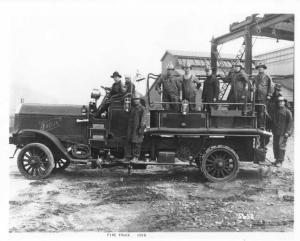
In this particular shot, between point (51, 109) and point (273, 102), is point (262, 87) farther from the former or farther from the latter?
point (51, 109)

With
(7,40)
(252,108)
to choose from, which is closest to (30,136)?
(7,40)

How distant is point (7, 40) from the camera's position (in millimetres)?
6402

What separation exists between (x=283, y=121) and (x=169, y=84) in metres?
2.90

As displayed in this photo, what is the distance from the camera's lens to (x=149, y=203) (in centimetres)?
627

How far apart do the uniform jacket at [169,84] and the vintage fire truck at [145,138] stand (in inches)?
10.6

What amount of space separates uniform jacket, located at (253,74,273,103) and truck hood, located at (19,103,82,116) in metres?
4.24

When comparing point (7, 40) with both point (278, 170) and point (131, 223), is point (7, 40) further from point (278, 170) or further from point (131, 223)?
point (278, 170)

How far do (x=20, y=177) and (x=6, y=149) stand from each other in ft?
5.42

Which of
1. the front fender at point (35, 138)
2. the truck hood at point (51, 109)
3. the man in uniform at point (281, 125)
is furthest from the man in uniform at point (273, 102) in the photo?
the front fender at point (35, 138)

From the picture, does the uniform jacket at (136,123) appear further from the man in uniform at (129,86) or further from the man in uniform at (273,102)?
the man in uniform at (273,102)

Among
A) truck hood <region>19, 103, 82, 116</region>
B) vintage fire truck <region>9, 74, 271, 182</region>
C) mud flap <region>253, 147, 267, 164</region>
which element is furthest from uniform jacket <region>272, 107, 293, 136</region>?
truck hood <region>19, 103, 82, 116</region>

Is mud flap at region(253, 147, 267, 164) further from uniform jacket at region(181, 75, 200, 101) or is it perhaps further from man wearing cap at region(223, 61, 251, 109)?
uniform jacket at region(181, 75, 200, 101)

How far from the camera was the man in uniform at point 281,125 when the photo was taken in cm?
828

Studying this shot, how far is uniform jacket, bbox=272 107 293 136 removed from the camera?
827cm
